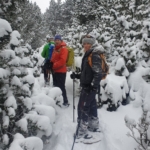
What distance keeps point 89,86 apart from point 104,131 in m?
1.32

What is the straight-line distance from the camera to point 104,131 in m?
5.29

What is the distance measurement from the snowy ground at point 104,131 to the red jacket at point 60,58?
50.5 inches

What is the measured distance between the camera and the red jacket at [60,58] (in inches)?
247

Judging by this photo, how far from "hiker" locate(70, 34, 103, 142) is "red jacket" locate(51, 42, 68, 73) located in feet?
4.32

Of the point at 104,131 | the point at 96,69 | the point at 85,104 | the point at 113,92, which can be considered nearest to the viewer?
the point at 96,69

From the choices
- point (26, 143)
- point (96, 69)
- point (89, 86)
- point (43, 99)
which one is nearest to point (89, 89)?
point (89, 86)

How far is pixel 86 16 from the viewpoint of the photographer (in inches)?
1150

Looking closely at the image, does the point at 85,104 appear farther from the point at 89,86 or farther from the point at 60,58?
the point at 60,58

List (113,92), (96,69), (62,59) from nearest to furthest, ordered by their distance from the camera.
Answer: (96,69)
(62,59)
(113,92)

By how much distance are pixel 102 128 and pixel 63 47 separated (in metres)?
2.68

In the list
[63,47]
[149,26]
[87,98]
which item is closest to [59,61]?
[63,47]

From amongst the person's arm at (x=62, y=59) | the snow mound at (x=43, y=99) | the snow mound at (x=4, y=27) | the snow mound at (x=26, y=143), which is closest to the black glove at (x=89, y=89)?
the snow mound at (x=43, y=99)

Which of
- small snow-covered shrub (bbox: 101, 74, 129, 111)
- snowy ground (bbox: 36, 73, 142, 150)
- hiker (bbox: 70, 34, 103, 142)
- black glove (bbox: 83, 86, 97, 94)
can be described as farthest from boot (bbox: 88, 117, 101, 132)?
small snow-covered shrub (bbox: 101, 74, 129, 111)

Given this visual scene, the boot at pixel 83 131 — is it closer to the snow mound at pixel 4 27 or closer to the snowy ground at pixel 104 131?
the snowy ground at pixel 104 131
